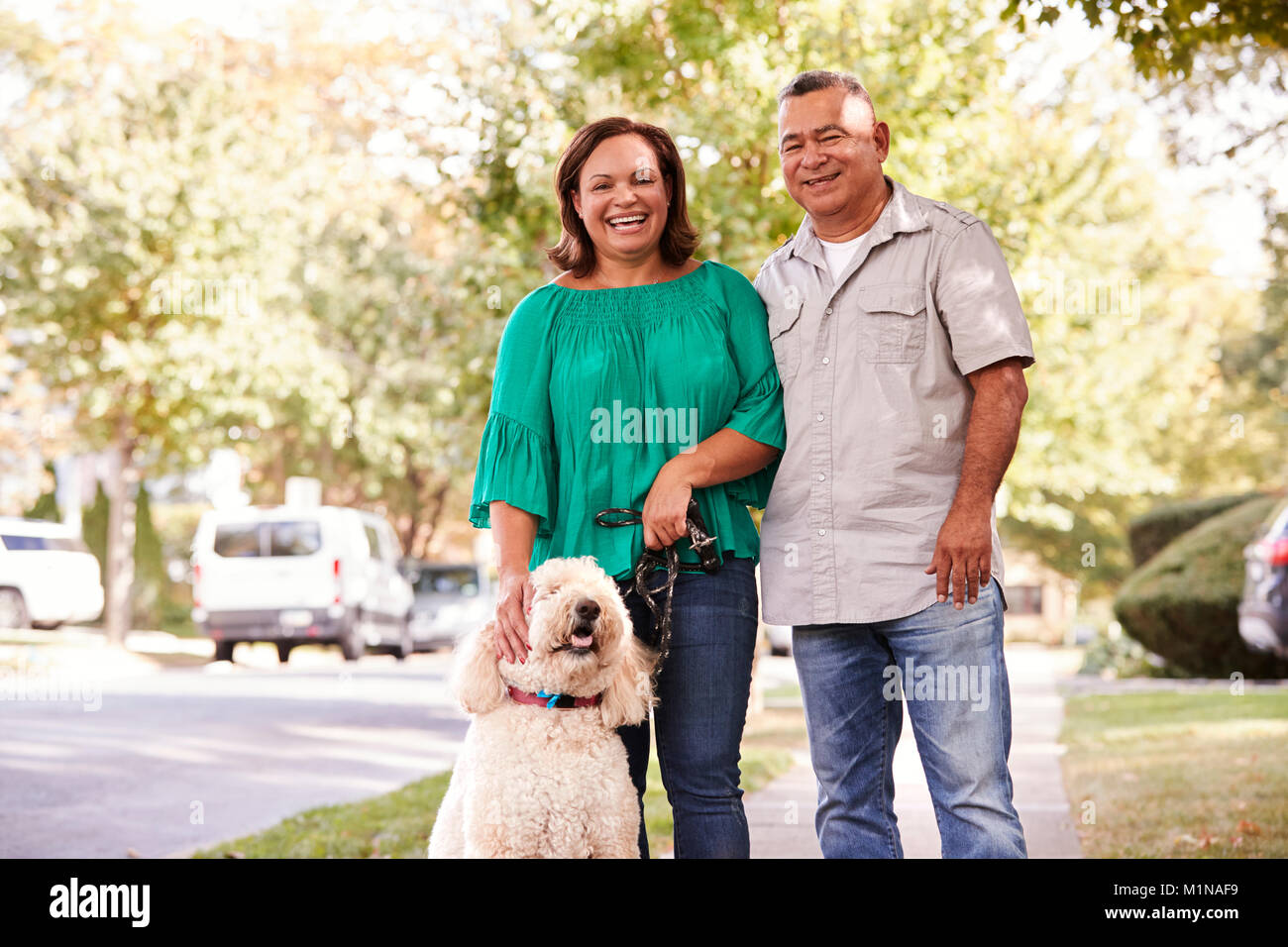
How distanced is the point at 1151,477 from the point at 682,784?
64.6 feet

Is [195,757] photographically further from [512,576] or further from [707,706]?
[707,706]

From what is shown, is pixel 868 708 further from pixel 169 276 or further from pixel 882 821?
pixel 169 276

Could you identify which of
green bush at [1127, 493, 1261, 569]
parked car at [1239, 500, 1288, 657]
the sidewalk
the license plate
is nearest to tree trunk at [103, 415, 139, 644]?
the license plate

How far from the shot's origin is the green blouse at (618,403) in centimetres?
296

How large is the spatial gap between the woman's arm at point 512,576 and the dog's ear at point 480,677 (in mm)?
33

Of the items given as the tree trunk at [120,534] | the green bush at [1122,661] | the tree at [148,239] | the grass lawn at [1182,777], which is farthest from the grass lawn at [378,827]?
the tree trunk at [120,534]

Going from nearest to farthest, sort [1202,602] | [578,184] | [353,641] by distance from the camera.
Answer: [578,184] → [1202,602] → [353,641]

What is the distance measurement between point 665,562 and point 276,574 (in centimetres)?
1502

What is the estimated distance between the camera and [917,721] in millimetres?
3012

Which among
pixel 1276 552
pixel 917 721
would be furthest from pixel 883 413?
pixel 1276 552

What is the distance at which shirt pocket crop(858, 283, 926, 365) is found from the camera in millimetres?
3037

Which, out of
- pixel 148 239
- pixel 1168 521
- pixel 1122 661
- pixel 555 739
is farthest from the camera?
pixel 148 239

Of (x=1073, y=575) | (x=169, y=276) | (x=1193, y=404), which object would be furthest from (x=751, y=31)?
(x=1073, y=575)

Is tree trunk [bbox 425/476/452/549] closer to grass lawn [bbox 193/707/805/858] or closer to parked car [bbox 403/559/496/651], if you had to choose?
parked car [bbox 403/559/496/651]
